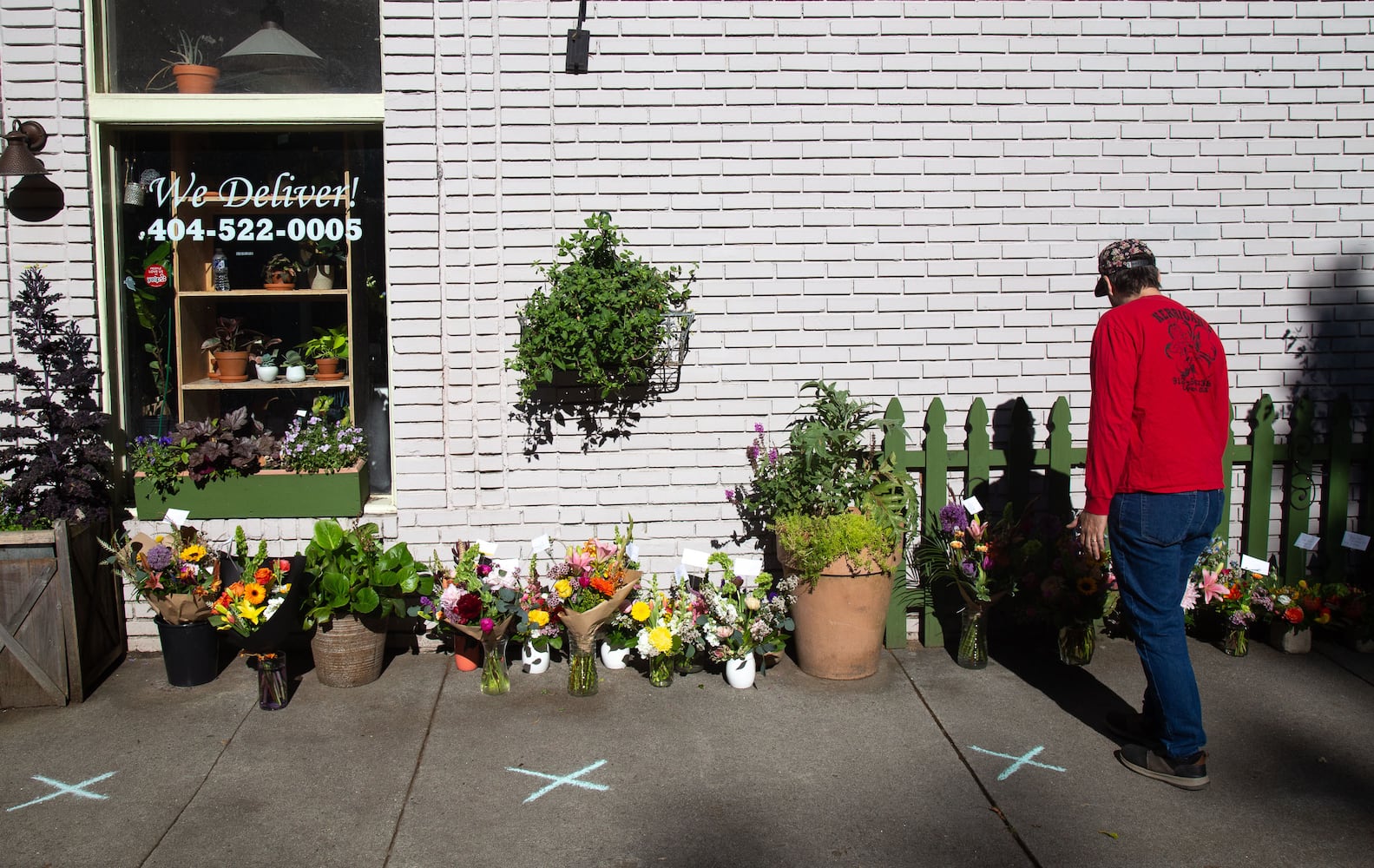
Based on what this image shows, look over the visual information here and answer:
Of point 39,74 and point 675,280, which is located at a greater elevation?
point 39,74

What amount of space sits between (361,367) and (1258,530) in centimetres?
444

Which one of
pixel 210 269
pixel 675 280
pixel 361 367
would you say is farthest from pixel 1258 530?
pixel 210 269

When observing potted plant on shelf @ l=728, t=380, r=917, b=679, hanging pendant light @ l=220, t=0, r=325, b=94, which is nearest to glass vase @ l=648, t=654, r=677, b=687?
potted plant on shelf @ l=728, t=380, r=917, b=679

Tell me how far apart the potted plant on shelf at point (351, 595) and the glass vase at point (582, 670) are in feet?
2.32

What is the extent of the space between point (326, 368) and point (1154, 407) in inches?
146

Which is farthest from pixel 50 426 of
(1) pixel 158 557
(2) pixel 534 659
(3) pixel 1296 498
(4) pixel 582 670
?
(3) pixel 1296 498

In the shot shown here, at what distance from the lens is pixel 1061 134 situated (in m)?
5.19

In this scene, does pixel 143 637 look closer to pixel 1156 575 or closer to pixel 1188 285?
pixel 1156 575

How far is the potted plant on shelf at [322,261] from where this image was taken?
530 centimetres

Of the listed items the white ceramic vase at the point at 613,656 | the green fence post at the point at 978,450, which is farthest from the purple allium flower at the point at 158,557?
the green fence post at the point at 978,450

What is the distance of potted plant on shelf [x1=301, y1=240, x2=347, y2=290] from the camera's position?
5.30m

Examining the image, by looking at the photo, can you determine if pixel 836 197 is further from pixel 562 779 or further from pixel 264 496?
pixel 264 496

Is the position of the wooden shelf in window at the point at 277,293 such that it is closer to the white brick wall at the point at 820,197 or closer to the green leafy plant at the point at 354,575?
the white brick wall at the point at 820,197

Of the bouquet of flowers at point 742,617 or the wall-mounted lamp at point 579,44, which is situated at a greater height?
the wall-mounted lamp at point 579,44
